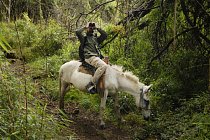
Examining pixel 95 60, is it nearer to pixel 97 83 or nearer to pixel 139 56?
pixel 97 83

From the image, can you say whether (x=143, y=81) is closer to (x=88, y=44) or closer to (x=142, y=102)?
(x=142, y=102)

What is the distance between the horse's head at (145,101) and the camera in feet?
24.0

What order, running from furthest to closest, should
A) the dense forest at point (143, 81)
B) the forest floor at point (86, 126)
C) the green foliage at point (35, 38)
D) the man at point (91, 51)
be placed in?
the green foliage at point (35, 38)
the man at point (91, 51)
the forest floor at point (86, 126)
the dense forest at point (143, 81)

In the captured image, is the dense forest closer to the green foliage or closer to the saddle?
the saddle

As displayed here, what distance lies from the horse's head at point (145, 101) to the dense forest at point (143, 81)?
0.28 metres

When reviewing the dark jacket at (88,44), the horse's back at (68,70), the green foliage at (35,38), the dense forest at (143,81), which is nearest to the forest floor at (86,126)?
the dense forest at (143,81)

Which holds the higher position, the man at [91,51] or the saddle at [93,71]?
the man at [91,51]

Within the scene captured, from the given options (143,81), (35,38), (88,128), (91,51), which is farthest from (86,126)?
(35,38)

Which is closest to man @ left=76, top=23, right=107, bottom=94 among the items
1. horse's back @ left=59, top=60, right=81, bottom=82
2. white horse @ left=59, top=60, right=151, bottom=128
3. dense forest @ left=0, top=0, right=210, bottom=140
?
white horse @ left=59, top=60, right=151, bottom=128

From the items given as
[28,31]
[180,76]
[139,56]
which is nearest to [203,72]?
[180,76]

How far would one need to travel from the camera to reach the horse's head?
24.0ft

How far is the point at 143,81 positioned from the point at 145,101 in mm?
1896

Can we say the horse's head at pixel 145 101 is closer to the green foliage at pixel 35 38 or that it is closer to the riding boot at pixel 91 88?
the riding boot at pixel 91 88

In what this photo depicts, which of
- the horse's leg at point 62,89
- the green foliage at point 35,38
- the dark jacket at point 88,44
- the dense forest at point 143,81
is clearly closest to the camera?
the dense forest at point 143,81
